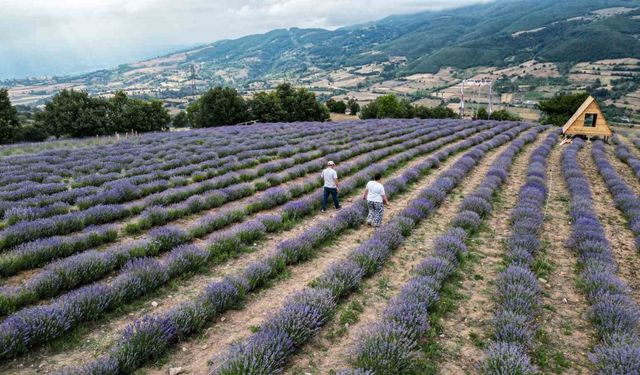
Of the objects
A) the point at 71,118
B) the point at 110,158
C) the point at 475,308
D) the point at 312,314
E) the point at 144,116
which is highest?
the point at 71,118

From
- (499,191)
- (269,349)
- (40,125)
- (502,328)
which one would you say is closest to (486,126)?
(499,191)

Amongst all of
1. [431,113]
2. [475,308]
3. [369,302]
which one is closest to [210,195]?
[369,302]

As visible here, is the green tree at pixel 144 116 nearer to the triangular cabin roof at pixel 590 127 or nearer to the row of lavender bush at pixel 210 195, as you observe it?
the row of lavender bush at pixel 210 195

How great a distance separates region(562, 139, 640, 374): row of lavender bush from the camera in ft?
12.3

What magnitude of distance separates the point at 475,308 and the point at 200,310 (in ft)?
13.1

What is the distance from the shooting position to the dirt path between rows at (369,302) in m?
4.08

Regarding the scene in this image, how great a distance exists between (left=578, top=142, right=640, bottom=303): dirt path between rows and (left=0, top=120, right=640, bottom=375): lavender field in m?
0.06

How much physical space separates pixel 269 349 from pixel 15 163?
50.2 ft

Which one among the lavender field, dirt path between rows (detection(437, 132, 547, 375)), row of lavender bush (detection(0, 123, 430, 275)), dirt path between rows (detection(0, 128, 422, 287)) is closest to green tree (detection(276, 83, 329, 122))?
dirt path between rows (detection(0, 128, 422, 287))

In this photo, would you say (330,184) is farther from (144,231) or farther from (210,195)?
(144,231)

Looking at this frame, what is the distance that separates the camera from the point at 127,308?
16.1ft

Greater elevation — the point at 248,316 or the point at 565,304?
the point at 248,316

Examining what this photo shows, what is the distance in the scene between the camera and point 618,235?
8555 millimetres

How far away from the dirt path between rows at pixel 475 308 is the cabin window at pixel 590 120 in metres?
22.1
